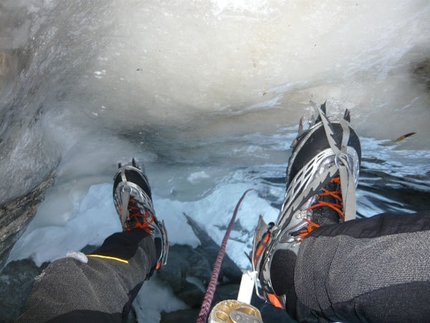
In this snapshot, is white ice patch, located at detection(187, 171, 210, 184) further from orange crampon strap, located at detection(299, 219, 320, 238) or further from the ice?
orange crampon strap, located at detection(299, 219, 320, 238)

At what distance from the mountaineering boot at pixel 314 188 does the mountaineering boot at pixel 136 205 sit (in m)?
0.69

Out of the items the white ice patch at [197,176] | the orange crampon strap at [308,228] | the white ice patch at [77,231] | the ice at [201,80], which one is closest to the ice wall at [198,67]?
the ice at [201,80]

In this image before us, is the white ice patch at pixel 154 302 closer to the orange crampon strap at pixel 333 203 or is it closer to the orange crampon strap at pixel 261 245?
the orange crampon strap at pixel 261 245

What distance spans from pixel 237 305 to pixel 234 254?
11.4 ft

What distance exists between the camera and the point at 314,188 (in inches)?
56.5

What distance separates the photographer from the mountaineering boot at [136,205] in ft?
6.16

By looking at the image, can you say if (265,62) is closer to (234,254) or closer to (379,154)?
(379,154)

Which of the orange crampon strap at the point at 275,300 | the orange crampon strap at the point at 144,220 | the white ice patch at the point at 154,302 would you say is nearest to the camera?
the orange crampon strap at the point at 275,300

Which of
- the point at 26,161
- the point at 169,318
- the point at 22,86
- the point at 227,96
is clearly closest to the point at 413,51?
the point at 227,96

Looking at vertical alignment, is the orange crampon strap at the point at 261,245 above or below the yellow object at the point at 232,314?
below

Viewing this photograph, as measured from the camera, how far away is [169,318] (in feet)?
9.74

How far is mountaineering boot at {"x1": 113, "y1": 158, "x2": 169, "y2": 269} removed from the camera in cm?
188

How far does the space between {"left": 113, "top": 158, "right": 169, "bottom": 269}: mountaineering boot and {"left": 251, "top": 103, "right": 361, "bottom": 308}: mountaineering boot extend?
0.69 meters

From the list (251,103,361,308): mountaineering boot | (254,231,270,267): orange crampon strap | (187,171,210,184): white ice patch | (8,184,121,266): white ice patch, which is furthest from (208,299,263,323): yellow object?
(8,184,121,266): white ice patch
